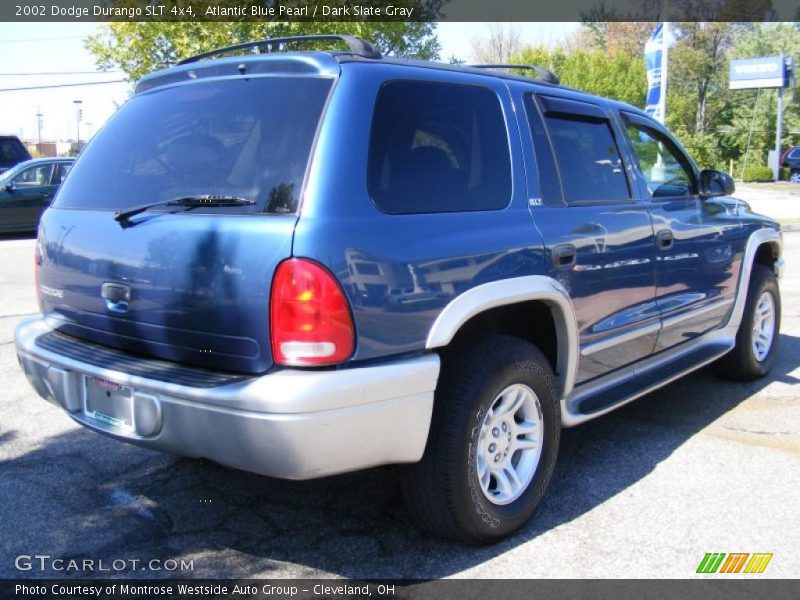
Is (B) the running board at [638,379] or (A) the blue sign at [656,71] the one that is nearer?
(B) the running board at [638,379]

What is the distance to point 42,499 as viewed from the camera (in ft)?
11.7

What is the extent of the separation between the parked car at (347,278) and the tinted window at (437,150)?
10mm

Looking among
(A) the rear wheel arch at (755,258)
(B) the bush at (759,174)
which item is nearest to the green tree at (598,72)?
(B) the bush at (759,174)

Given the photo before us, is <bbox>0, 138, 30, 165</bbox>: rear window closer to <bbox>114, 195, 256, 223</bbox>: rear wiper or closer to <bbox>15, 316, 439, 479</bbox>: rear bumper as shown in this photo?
<bbox>114, 195, 256, 223</bbox>: rear wiper

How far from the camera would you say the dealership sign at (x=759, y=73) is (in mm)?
38562

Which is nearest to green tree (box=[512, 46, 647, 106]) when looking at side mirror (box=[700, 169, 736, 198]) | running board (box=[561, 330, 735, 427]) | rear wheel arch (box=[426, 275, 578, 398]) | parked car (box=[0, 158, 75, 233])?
parked car (box=[0, 158, 75, 233])

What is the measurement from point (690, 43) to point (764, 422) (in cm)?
5351

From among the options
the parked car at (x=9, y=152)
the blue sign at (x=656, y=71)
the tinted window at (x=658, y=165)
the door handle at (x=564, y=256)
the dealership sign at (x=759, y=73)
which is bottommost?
the door handle at (x=564, y=256)

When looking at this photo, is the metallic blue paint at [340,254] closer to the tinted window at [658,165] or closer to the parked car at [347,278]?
the parked car at [347,278]

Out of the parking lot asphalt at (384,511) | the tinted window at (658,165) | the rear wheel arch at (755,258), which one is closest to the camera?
the parking lot asphalt at (384,511)

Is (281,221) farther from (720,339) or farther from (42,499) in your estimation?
(720,339)

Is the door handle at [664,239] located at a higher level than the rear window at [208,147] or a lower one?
lower

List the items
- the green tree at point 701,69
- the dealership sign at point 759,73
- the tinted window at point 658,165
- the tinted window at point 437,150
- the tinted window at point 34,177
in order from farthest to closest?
the green tree at point 701,69
the dealership sign at point 759,73
the tinted window at point 34,177
the tinted window at point 658,165
the tinted window at point 437,150

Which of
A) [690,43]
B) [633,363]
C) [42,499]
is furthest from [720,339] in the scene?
[690,43]
